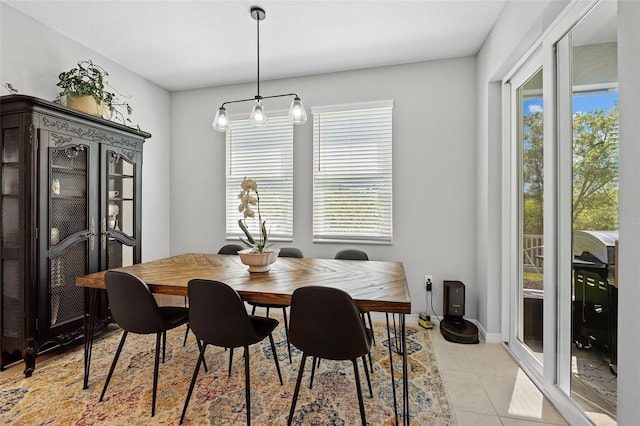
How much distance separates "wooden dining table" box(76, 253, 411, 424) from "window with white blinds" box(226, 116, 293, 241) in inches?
46.3

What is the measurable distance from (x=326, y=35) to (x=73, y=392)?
346 cm

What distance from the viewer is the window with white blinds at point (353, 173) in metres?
3.49

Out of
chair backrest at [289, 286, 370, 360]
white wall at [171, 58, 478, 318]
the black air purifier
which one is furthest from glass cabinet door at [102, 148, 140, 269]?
the black air purifier

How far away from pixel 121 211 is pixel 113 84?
148 centimetres

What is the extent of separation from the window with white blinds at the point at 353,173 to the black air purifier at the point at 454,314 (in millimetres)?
844

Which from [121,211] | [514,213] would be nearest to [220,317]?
[121,211]

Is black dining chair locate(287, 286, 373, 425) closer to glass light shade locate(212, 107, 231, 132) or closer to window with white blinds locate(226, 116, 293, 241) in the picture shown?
glass light shade locate(212, 107, 231, 132)

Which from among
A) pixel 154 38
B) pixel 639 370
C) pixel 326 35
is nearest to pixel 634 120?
pixel 639 370

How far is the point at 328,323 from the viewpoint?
1530 millimetres

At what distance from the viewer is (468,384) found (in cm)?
220

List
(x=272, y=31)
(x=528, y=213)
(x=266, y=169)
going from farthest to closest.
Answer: (x=266, y=169) < (x=272, y=31) < (x=528, y=213)

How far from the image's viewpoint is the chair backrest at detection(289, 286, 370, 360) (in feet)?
4.88

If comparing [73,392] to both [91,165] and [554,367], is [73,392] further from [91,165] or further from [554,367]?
[554,367]

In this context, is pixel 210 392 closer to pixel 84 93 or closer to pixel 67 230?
pixel 67 230
